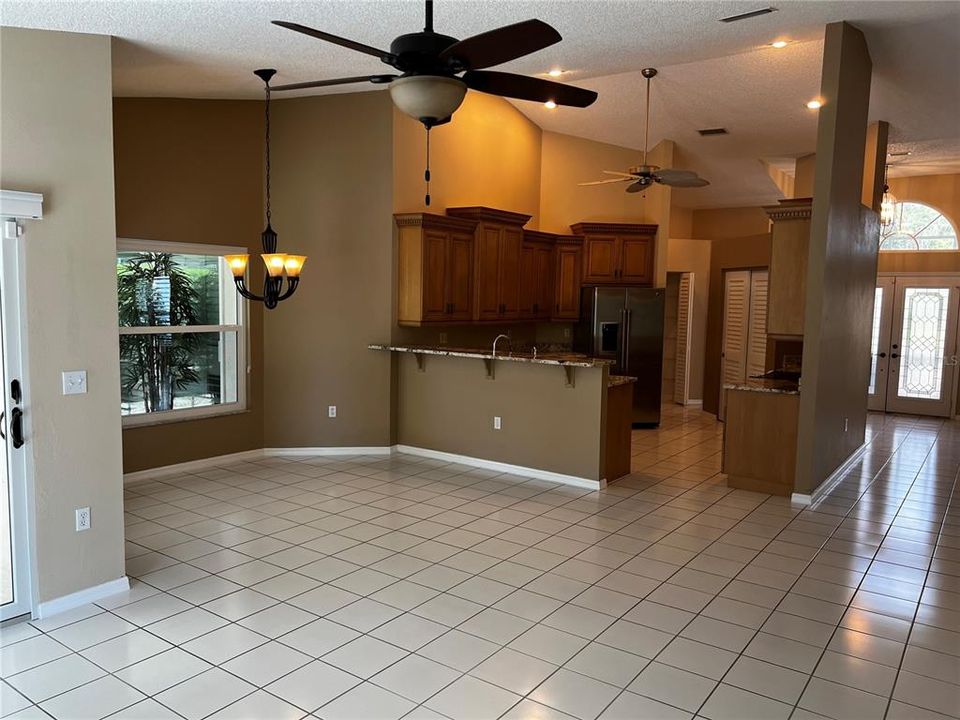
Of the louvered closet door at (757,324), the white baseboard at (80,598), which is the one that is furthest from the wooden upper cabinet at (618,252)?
the white baseboard at (80,598)

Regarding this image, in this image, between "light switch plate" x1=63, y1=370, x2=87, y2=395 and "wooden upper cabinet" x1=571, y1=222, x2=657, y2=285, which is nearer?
"light switch plate" x1=63, y1=370, x2=87, y2=395

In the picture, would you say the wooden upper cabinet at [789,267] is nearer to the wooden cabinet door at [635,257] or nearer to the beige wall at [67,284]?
the wooden cabinet door at [635,257]

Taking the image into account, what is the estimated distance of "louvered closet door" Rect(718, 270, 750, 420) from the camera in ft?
29.9

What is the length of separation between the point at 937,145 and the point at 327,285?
7066 millimetres

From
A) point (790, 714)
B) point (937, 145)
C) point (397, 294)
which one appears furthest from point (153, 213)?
point (937, 145)

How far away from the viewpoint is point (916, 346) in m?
9.91

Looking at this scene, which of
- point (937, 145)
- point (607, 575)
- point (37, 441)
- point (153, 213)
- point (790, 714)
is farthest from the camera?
point (937, 145)

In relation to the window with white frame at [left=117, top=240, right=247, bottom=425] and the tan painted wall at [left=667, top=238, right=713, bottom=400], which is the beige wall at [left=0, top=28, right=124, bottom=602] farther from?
the tan painted wall at [left=667, top=238, right=713, bottom=400]

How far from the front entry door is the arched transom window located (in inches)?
19.0

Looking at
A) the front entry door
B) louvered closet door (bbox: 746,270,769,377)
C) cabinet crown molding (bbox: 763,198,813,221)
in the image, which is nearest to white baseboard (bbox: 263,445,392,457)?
cabinet crown molding (bbox: 763,198,813,221)

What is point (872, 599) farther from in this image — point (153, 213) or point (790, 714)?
point (153, 213)

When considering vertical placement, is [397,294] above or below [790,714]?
above

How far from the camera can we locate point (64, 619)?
3.28m

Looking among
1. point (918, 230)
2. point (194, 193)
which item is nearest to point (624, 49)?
point (194, 193)
